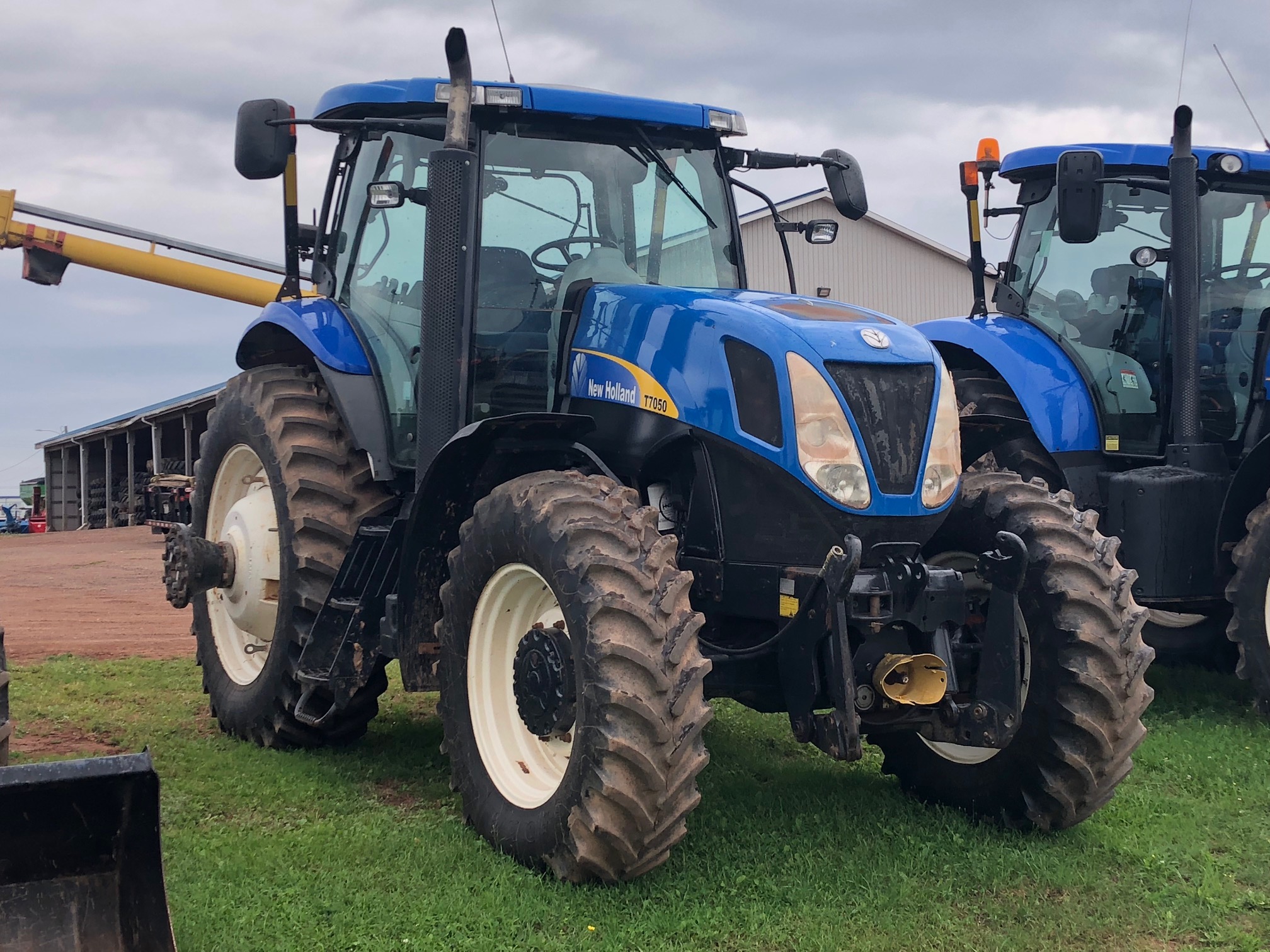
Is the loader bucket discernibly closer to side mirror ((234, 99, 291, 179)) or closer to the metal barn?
side mirror ((234, 99, 291, 179))

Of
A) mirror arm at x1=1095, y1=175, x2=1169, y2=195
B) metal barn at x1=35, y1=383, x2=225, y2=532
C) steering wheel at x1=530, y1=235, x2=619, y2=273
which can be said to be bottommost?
metal barn at x1=35, y1=383, x2=225, y2=532

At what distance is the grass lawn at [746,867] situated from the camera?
12.5 feet

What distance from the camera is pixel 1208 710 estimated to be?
694 centimetres

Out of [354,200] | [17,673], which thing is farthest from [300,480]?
[17,673]

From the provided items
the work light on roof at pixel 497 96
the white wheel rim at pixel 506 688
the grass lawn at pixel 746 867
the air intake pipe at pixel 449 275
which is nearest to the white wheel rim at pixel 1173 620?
the grass lawn at pixel 746 867

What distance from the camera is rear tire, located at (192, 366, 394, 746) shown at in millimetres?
5602

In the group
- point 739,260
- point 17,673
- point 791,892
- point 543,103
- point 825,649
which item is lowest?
point 17,673

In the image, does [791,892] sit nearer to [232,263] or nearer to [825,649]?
[825,649]

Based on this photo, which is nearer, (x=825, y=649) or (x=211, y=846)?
(x=825, y=649)

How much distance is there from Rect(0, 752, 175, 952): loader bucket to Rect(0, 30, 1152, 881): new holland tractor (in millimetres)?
1225

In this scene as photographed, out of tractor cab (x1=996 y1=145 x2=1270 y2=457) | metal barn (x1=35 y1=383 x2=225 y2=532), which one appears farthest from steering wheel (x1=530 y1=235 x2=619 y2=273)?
metal barn (x1=35 y1=383 x2=225 y2=532)

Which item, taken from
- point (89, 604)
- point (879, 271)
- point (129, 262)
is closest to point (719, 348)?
point (89, 604)

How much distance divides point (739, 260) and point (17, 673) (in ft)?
17.7

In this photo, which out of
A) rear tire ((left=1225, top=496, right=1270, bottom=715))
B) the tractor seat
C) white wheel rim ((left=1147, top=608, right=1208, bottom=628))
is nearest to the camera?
the tractor seat
